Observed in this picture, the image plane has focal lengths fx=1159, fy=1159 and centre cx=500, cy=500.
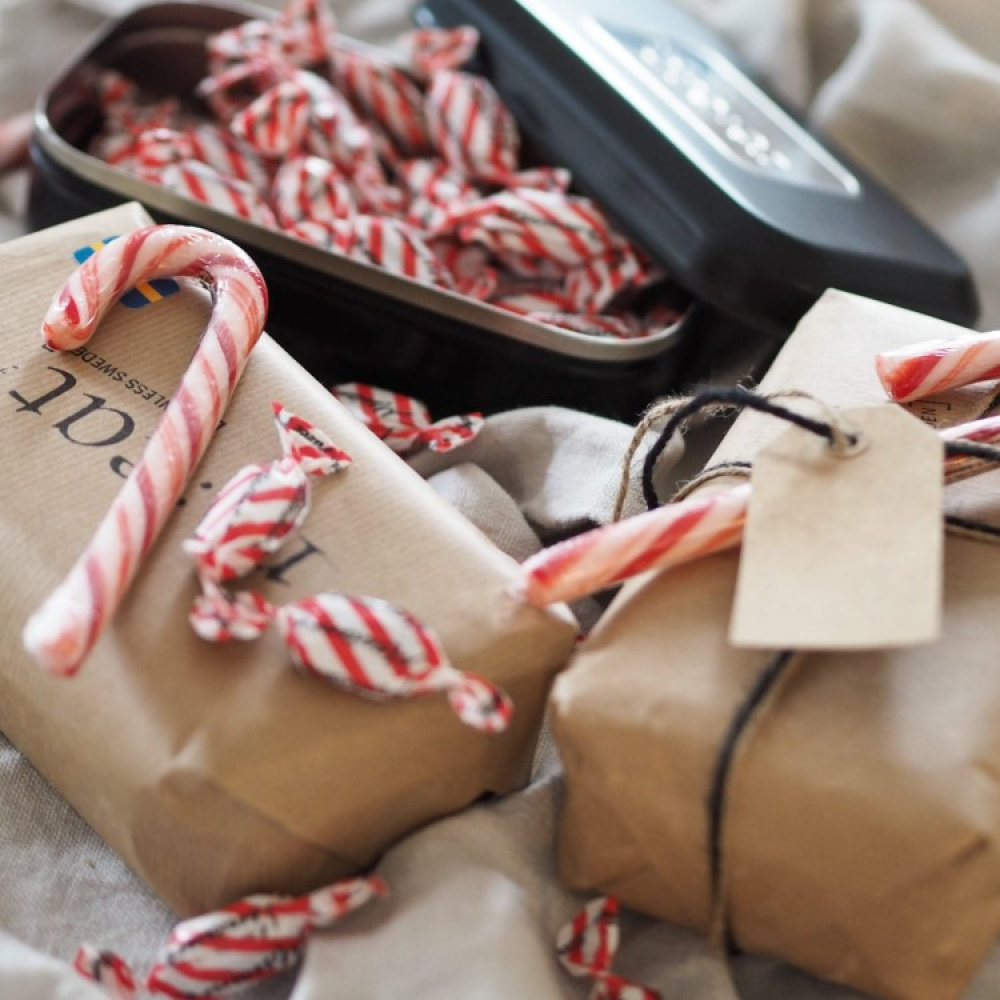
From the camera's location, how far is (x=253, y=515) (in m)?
0.53

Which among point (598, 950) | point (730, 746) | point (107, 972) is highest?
point (730, 746)

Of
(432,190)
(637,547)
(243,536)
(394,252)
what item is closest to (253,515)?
(243,536)

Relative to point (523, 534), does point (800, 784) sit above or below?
above

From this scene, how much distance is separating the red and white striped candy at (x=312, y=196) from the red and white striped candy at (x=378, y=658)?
499 mm

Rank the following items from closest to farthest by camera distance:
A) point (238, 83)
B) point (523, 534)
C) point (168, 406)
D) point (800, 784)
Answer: point (800, 784)
point (168, 406)
point (523, 534)
point (238, 83)

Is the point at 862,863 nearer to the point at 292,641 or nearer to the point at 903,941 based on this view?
the point at 903,941

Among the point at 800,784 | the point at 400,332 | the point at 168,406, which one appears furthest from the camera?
the point at 400,332

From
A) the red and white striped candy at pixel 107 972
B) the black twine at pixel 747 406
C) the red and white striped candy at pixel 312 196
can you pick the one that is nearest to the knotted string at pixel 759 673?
the black twine at pixel 747 406

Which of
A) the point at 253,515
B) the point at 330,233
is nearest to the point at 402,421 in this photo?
the point at 330,233

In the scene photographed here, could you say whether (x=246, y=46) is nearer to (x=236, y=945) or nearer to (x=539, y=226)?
(x=539, y=226)

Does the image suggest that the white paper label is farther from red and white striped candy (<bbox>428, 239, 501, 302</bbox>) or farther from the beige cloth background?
red and white striped candy (<bbox>428, 239, 501, 302</bbox>)

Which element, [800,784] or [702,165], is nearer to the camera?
[800,784]

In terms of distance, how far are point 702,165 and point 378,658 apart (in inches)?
20.4

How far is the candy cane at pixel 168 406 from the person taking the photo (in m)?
0.49
